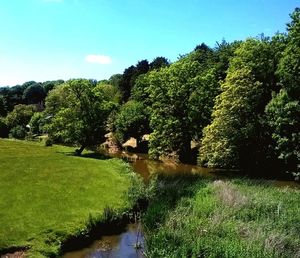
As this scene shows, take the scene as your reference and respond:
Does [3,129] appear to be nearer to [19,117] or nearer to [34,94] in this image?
[19,117]

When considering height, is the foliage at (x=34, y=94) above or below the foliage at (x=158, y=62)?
below

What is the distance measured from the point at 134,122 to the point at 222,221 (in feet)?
167

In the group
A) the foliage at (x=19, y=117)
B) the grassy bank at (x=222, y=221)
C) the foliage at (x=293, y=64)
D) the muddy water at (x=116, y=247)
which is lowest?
the muddy water at (x=116, y=247)

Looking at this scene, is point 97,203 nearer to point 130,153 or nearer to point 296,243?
point 296,243

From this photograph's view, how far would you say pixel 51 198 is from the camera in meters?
29.5

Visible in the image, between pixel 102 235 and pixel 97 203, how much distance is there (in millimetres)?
4191

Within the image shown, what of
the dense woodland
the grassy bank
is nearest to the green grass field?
the grassy bank

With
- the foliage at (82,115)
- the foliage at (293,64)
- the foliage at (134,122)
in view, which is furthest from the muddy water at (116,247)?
the foliage at (134,122)

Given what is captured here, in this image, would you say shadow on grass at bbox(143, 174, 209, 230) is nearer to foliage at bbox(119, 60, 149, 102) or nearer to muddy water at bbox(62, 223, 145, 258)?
muddy water at bbox(62, 223, 145, 258)

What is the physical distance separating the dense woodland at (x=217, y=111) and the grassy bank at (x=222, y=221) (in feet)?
57.4

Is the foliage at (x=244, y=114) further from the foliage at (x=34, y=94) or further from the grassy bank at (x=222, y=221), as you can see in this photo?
the foliage at (x=34, y=94)

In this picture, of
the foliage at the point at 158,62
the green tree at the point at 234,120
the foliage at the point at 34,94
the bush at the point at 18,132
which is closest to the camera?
the green tree at the point at 234,120

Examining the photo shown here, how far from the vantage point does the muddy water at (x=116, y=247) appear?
72.9ft

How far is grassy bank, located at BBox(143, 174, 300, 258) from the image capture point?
18.7 m
